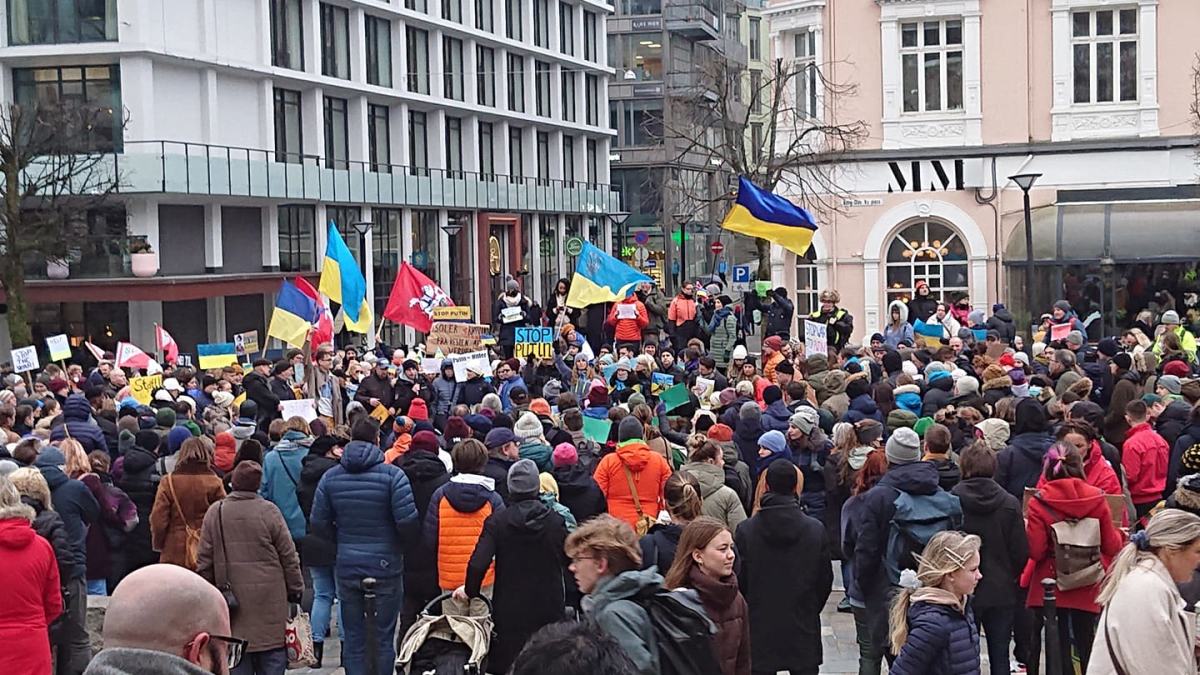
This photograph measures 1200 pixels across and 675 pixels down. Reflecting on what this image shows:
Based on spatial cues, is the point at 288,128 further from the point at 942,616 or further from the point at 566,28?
the point at 942,616

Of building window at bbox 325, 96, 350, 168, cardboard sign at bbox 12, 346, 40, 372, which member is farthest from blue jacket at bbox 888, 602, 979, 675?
building window at bbox 325, 96, 350, 168

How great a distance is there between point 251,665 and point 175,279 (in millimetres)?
32337

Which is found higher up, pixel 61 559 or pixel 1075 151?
pixel 1075 151

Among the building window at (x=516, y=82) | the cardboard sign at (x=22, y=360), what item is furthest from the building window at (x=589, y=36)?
the cardboard sign at (x=22, y=360)

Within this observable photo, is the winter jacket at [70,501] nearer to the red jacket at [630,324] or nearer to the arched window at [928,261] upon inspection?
the red jacket at [630,324]

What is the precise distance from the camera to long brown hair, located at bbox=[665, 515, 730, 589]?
7.17 metres

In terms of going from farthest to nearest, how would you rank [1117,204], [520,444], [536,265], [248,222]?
[536,265]
[248,222]
[1117,204]
[520,444]

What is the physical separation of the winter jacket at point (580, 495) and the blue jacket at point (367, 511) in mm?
1096

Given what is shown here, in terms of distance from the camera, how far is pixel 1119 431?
13.6m

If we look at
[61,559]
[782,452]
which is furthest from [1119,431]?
[61,559]

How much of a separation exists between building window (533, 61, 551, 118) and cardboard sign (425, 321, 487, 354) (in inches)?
1815

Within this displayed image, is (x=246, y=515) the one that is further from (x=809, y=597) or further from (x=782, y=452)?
(x=782, y=452)

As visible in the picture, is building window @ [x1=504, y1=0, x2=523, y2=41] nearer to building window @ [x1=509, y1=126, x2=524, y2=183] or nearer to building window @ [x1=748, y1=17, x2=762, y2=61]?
building window @ [x1=509, y1=126, x2=524, y2=183]

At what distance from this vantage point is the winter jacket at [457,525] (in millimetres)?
9789
